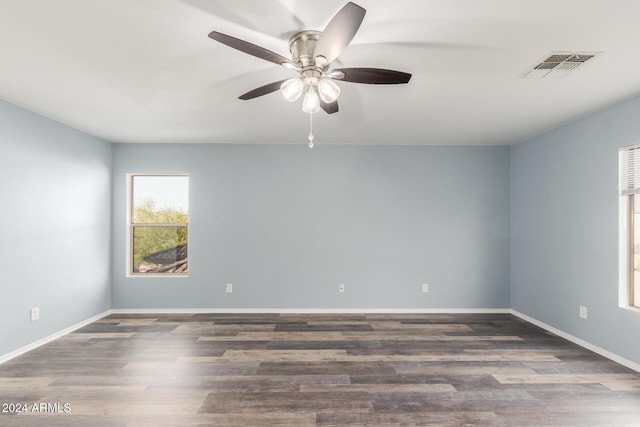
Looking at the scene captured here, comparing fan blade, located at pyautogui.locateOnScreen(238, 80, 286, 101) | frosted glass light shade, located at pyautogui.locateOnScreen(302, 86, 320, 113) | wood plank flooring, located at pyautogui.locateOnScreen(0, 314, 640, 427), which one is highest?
fan blade, located at pyautogui.locateOnScreen(238, 80, 286, 101)

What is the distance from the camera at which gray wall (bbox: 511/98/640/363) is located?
3.12 metres

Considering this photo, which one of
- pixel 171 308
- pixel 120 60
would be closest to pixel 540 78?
pixel 120 60

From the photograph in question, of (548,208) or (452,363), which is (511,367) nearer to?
(452,363)

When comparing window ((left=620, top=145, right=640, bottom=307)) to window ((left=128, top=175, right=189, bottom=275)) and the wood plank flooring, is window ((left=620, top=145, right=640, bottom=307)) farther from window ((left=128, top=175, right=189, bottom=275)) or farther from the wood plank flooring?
window ((left=128, top=175, right=189, bottom=275))

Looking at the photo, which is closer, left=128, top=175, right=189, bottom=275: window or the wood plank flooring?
the wood plank flooring

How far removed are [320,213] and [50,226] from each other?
314 cm

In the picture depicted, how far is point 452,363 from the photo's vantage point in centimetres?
301

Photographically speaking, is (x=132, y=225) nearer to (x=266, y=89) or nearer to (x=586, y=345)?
(x=266, y=89)

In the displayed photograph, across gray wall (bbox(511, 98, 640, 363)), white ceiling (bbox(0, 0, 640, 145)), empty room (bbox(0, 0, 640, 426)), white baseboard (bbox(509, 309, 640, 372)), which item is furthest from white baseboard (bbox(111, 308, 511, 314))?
white ceiling (bbox(0, 0, 640, 145))

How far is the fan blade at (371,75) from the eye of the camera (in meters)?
1.87

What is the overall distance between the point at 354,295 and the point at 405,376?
1960 mm

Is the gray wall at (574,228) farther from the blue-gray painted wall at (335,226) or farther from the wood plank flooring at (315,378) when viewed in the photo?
the wood plank flooring at (315,378)

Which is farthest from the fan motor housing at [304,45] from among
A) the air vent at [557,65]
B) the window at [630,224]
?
the window at [630,224]

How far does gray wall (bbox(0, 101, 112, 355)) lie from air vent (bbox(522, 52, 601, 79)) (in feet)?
14.7
